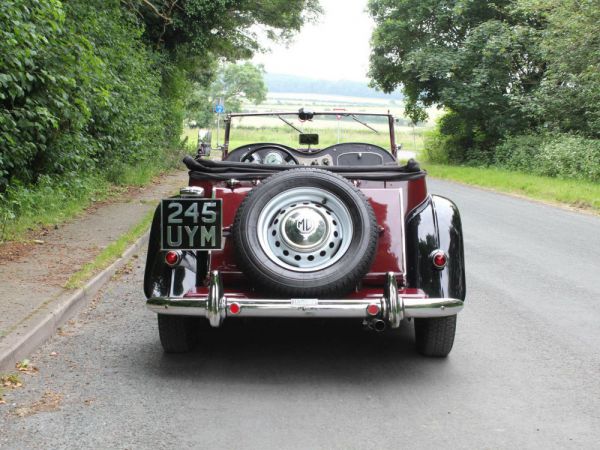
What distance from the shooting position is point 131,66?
1798 cm

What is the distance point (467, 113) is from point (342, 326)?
92.0 feet

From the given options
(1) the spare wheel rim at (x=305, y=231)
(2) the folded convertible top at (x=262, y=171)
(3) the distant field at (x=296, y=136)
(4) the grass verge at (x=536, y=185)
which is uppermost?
(3) the distant field at (x=296, y=136)

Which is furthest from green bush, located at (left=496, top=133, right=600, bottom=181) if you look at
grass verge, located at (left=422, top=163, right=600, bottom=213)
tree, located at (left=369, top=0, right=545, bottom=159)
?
tree, located at (left=369, top=0, right=545, bottom=159)

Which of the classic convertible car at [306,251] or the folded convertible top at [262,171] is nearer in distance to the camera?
the classic convertible car at [306,251]

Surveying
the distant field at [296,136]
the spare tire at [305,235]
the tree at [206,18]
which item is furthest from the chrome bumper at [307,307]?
the tree at [206,18]

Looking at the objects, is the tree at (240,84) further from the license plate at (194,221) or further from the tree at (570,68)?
the license plate at (194,221)

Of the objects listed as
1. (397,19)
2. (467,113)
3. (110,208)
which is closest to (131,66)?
(110,208)

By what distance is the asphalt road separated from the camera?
4.28 metres

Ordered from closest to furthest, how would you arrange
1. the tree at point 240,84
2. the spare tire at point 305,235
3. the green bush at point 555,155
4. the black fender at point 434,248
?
1. the spare tire at point 305,235
2. the black fender at point 434,248
3. the green bush at point 555,155
4. the tree at point 240,84

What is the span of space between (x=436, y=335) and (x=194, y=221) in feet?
5.82

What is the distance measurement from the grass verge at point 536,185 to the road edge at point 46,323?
39.8 ft

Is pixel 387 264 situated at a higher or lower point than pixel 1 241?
higher

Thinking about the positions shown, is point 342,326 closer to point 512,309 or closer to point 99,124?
point 512,309

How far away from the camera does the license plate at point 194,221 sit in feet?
17.6
